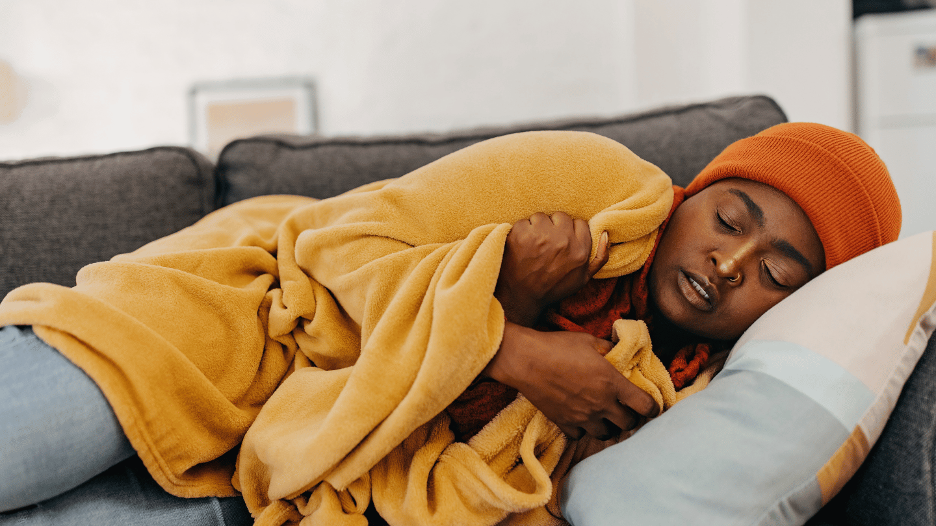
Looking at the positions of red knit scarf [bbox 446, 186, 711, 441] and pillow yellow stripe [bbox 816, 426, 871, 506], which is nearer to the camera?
→ pillow yellow stripe [bbox 816, 426, 871, 506]

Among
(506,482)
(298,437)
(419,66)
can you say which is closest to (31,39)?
(419,66)

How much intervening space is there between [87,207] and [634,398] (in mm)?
1040

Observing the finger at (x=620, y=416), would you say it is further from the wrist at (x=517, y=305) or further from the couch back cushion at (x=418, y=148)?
the couch back cushion at (x=418, y=148)

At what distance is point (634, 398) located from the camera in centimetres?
64

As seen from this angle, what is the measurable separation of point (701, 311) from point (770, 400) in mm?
189

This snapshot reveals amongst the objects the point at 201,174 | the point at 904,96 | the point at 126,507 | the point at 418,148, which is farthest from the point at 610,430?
the point at 904,96

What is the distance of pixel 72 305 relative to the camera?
0.64 meters

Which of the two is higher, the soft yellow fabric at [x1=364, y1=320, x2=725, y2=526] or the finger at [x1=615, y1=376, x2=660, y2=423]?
the finger at [x1=615, y1=376, x2=660, y2=423]

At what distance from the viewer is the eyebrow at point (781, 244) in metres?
0.73

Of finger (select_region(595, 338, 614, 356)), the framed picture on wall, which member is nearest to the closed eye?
finger (select_region(595, 338, 614, 356))

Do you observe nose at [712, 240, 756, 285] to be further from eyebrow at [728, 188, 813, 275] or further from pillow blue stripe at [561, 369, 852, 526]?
pillow blue stripe at [561, 369, 852, 526]

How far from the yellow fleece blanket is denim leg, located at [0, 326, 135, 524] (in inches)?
0.8

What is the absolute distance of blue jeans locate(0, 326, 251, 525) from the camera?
579mm

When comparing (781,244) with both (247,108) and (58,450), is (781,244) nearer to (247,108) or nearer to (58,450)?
(58,450)
